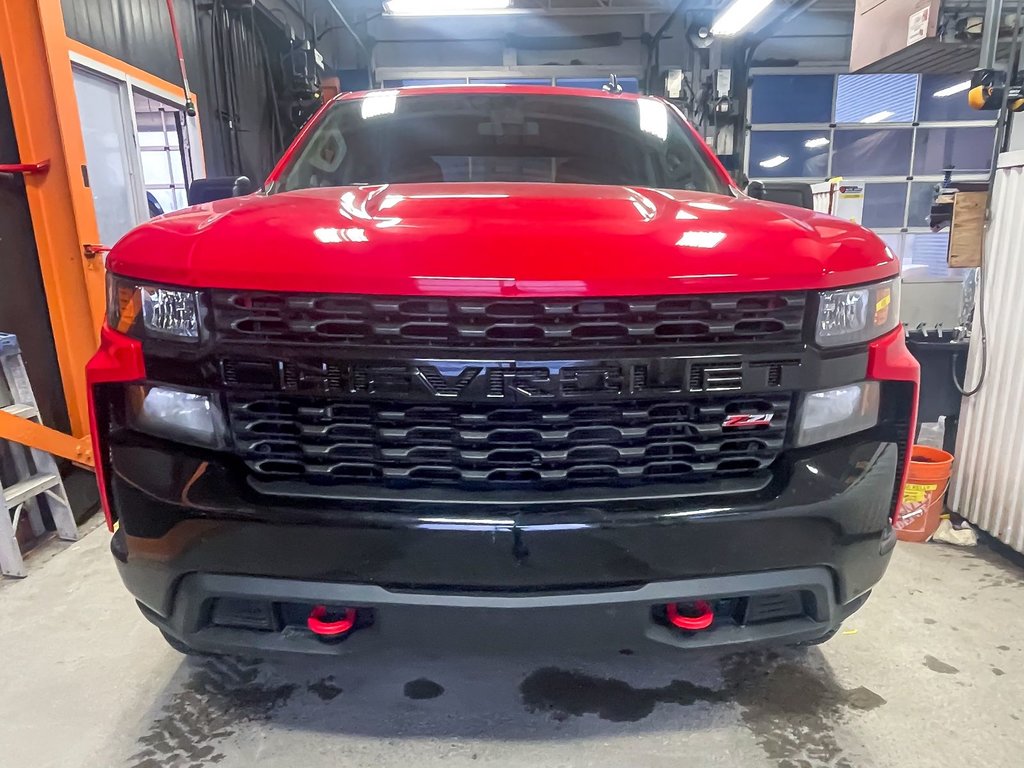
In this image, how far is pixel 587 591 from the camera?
1.25 m

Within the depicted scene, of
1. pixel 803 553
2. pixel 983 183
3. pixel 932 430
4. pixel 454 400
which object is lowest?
pixel 932 430

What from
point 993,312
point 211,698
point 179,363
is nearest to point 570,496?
point 179,363

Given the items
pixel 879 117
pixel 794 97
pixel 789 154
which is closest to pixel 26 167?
pixel 789 154

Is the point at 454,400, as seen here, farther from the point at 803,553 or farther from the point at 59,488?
the point at 59,488

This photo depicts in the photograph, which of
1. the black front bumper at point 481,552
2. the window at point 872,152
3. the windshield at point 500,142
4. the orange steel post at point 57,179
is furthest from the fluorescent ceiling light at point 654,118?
the window at point 872,152

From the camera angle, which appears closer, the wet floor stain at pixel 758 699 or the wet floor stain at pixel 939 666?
the wet floor stain at pixel 758 699

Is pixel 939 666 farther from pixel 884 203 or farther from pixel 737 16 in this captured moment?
pixel 884 203

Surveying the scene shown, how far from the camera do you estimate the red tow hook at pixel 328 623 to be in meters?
1.31

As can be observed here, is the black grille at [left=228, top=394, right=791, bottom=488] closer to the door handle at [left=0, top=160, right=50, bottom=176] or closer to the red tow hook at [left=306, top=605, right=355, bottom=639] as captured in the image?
the red tow hook at [left=306, top=605, right=355, bottom=639]

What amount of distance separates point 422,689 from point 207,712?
539 millimetres

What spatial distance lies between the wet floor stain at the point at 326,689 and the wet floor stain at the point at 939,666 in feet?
5.33

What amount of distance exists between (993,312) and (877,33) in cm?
171

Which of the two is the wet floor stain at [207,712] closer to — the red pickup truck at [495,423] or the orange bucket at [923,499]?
the red pickup truck at [495,423]

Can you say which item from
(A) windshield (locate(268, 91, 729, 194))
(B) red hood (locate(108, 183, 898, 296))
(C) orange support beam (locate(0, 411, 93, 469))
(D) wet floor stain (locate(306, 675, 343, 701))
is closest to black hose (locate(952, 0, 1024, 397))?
(A) windshield (locate(268, 91, 729, 194))
